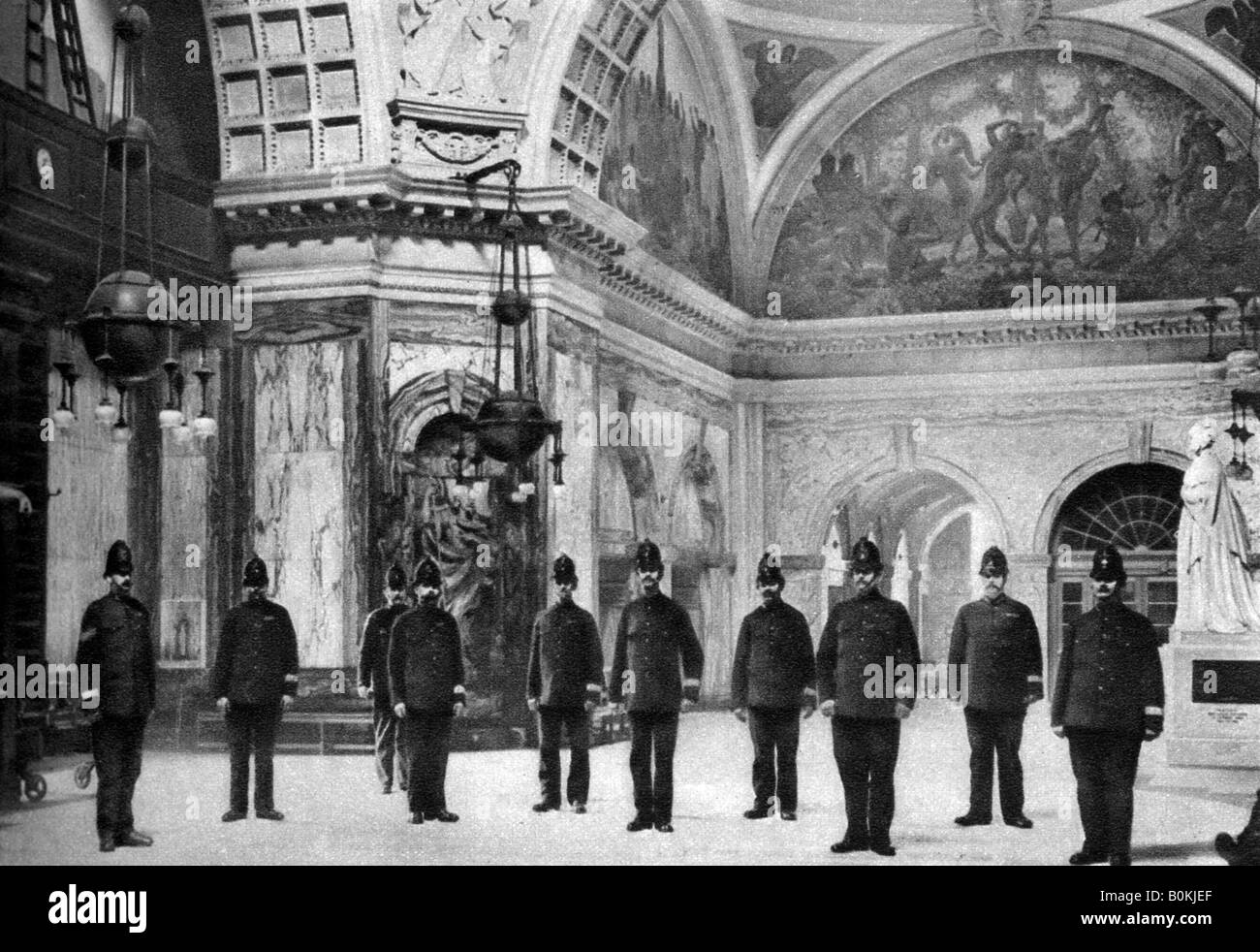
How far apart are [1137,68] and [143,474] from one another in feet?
48.8

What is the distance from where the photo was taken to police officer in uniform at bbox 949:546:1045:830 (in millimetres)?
11047

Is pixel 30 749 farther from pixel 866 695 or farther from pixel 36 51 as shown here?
pixel 866 695

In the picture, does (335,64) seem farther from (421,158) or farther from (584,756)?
(584,756)

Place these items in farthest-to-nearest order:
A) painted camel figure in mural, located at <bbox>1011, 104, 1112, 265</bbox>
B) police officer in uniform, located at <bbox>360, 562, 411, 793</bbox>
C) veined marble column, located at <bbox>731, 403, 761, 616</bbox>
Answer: veined marble column, located at <bbox>731, 403, 761, 616</bbox> < painted camel figure in mural, located at <bbox>1011, 104, 1112, 265</bbox> < police officer in uniform, located at <bbox>360, 562, 411, 793</bbox>

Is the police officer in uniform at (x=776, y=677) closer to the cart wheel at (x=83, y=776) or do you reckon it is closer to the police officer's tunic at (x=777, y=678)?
the police officer's tunic at (x=777, y=678)

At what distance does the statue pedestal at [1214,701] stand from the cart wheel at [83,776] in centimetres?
821

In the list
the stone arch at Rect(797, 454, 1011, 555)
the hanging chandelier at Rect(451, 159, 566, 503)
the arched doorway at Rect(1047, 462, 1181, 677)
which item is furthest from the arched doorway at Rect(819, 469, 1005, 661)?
the hanging chandelier at Rect(451, 159, 566, 503)

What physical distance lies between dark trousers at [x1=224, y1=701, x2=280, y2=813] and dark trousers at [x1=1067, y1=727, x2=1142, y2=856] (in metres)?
5.27

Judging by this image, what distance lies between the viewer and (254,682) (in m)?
11.0

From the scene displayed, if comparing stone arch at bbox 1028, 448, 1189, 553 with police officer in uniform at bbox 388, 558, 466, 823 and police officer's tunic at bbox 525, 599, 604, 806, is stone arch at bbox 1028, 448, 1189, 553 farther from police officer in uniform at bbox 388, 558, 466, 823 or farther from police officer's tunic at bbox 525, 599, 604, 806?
police officer in uniform at bbox 388, 558, 466, 823

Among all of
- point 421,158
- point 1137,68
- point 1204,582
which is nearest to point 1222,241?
point 1137,68

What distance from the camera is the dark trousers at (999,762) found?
1105 centimetres

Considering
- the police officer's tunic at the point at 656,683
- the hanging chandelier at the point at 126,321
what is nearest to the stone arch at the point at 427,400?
the hanging chandelier at the point at 126,321

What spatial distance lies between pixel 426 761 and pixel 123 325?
3.55 m
